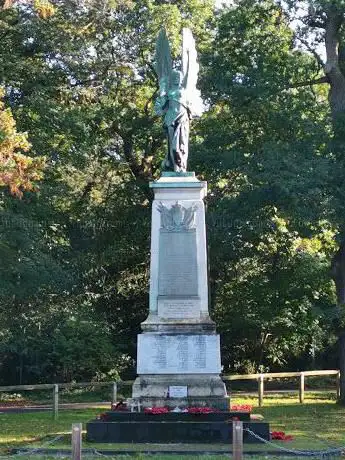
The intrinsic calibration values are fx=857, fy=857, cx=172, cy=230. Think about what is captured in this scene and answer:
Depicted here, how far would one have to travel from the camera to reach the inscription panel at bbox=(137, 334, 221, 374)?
48.9 feet

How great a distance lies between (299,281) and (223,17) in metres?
8.61

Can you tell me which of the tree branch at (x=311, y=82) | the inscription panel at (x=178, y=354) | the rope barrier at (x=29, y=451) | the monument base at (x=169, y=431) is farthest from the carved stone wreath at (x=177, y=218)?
the tree branch at (x=311, y=82)

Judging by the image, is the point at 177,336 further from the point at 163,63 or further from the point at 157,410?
the point at 163,63

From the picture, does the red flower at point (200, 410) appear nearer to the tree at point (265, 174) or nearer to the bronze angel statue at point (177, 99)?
the bronze angel statue at point (177, 99)

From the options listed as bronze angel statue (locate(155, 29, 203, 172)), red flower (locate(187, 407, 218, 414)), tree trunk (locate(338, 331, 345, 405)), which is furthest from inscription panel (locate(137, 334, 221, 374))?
tree trunk (locate(338, 331, 345, 405))

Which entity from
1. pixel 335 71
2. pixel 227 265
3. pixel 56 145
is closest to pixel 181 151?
pixel 335 71

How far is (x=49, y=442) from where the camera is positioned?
1318 cm

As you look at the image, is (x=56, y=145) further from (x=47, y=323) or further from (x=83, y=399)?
(x=83, y=399)

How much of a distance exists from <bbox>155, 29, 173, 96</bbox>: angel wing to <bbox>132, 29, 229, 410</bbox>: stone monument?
1.55 meters

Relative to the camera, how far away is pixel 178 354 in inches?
590

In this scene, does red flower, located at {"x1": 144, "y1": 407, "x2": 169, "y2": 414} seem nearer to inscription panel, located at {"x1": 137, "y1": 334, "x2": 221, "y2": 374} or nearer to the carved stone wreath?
inscription panel, located at {"x1": 137, "y1": 334, "x2": 221, "y2": 374}

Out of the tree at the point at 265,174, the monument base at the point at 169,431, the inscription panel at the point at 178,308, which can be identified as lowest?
the monument base at the point at 169,431

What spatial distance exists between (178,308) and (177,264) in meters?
0.79

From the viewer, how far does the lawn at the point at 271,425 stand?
42.2 ft
